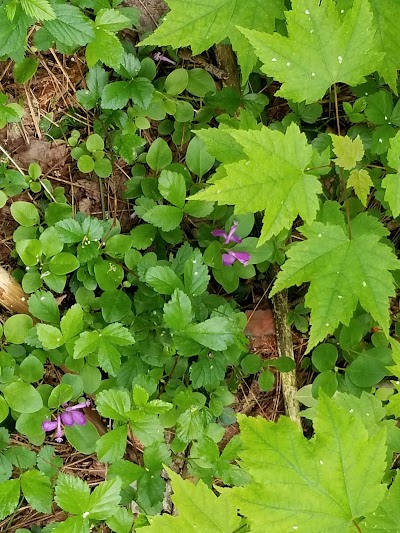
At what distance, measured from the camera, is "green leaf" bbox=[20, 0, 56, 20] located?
76.2 inches

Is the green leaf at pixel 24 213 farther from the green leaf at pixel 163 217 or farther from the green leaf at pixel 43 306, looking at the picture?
the green leaf at pixel 163 217

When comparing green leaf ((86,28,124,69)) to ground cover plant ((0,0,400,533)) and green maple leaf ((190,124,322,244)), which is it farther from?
green maple leaf ((190,124,322,244))

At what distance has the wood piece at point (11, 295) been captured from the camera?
7.81 ft

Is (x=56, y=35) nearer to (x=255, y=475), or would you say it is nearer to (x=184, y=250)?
(x=184, y=250)

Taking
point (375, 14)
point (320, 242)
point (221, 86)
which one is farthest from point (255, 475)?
point (221, 86)

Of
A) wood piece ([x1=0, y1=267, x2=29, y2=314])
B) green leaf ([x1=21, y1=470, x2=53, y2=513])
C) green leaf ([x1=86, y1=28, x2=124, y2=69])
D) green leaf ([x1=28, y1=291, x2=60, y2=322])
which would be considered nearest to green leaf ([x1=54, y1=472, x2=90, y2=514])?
green leaf ([x1=21, y1=470, x2=53, y2=513])

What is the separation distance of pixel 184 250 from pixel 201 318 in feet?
1.02

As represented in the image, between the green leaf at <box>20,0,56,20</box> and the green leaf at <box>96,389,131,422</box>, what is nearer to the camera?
the green leaf at <box>20,0,56,20</box>

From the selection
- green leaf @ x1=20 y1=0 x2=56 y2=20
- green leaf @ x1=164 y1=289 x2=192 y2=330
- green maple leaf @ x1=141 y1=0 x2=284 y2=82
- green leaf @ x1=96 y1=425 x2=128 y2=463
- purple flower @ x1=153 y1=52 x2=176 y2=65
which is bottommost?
green leaf @ x1=96 y1=425 x2=128 y2=463

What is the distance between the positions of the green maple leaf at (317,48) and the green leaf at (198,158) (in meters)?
0.67

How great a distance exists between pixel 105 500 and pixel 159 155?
1.48 meters

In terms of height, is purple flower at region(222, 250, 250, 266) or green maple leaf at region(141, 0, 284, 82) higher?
green maple leaf at region(141, 0, 284, 82)

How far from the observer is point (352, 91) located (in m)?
2.71

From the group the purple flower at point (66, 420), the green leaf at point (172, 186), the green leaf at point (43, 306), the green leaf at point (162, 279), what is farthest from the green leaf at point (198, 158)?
the purple flower at point (66, 420)
